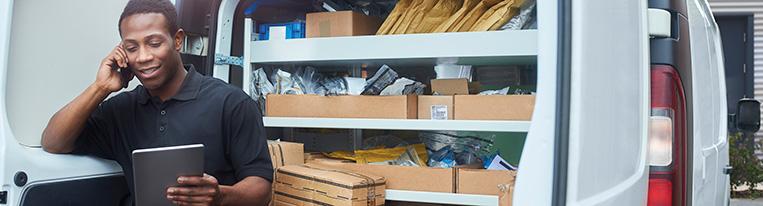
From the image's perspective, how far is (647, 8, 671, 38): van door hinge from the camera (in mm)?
1860

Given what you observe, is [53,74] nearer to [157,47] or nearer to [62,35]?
[62,35]

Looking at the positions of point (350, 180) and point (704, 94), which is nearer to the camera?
point (704, 94)

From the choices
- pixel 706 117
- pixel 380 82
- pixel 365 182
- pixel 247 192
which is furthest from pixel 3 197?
pixel 706 117

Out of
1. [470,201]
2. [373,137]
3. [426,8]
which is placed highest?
[426,8]

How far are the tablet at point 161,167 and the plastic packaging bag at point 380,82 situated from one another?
113cm

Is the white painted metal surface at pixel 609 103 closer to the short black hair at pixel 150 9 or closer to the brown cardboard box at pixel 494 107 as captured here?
the brown cardboard box at pixel 494 107

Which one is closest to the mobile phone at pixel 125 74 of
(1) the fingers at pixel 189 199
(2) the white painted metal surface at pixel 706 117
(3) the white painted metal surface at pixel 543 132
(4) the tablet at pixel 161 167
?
(4) the tablet at pixel 161 167

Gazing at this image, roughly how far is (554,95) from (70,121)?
1420mm

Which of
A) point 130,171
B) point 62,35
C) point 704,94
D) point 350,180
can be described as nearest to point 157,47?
point 62,35

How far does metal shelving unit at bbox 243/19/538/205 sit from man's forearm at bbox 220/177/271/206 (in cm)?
64

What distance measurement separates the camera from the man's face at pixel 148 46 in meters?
2.14

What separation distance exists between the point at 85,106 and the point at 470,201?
141 cm

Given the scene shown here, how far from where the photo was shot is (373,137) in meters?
3.42

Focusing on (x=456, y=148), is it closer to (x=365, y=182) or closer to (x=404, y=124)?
→ (x=404, y=124)
